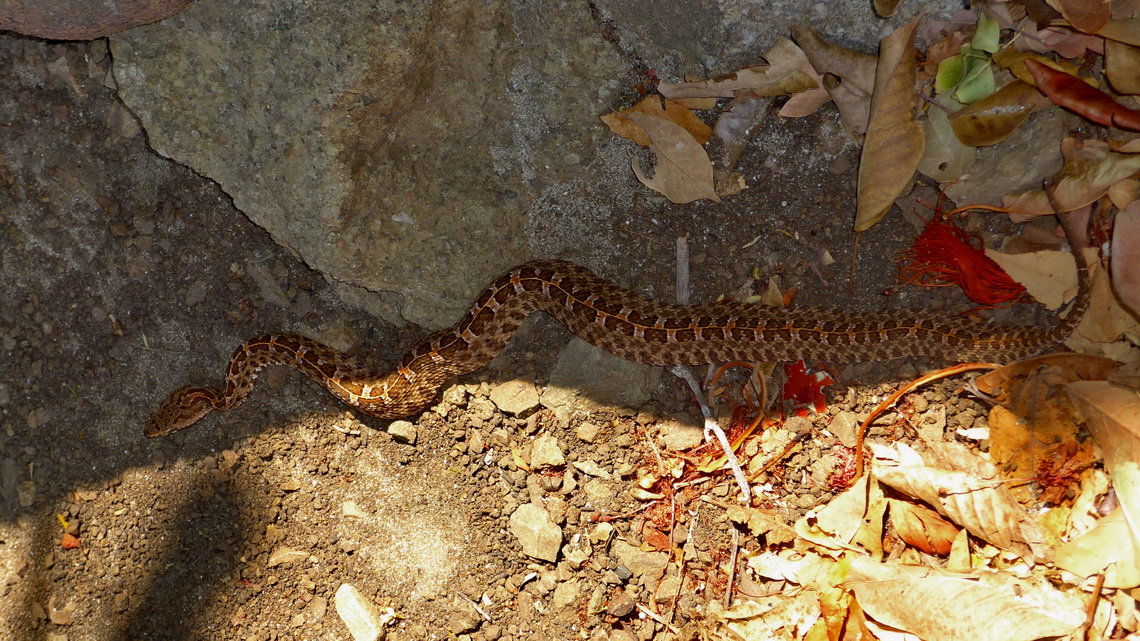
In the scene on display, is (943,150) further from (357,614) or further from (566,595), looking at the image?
(357,614)

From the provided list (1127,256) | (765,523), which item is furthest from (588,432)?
(1127,256)

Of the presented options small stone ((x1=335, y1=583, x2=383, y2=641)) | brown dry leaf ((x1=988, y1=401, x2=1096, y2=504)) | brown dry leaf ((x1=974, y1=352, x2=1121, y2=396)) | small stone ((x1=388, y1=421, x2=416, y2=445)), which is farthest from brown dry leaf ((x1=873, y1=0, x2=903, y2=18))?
small stone ((x1=335, y1=583, x2=383, y2=641))

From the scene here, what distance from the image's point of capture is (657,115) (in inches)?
191

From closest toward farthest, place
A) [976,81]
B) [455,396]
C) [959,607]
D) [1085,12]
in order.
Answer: [959,607]
[1085,12]
[976,81]
[455,396]

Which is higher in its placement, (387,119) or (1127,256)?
(387,119)

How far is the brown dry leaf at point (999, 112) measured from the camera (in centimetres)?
438

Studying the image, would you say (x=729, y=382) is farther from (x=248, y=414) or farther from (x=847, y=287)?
(x=248, y=414)

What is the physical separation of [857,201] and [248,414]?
4.44 metres

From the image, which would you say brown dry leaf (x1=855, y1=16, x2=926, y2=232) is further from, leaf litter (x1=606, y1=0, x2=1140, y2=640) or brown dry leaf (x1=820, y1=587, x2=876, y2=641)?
brown dry leaf (x1=820, y1=587, x2=876, y2=641)

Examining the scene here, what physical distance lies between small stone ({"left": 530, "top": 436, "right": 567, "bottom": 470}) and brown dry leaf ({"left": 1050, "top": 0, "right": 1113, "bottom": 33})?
3889mm

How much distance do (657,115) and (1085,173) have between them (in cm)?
265

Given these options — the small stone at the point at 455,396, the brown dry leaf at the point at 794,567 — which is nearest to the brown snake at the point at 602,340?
the small stone at the point at 455,396

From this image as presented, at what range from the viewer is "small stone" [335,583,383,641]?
462 centimetres

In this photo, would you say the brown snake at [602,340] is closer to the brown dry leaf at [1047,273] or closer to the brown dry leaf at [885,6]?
the brown dry leaf at [1047,273]
